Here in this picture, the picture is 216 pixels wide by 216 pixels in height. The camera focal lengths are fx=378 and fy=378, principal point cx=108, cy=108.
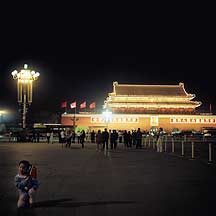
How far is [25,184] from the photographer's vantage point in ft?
23.3

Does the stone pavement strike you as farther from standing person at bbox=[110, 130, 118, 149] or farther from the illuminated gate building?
the illuminated gate building

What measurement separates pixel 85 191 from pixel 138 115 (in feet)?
203

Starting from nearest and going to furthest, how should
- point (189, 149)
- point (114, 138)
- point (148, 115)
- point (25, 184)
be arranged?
point (25, 184) < point (189, 149) < point (114, 138) < point (148, 115)

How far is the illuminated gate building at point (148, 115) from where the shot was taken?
229 feet

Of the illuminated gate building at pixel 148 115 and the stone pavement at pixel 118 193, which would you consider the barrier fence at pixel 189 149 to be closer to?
the stone pavement at pixel 118 193

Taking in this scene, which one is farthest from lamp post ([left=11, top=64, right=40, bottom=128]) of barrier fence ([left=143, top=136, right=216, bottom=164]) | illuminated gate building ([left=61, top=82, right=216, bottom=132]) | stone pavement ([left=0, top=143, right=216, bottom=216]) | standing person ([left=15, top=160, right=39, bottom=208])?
standing person ([left=15, top=160, right=39, bottom=208])

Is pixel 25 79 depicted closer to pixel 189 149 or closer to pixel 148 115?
pixel 189 149

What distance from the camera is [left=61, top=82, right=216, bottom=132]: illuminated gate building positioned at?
6988cm

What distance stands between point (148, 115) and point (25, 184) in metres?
64.7

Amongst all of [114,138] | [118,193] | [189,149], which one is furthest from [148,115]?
[118,193]

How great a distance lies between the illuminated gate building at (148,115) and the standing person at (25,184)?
61.1m

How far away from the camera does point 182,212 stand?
7023 millimetres

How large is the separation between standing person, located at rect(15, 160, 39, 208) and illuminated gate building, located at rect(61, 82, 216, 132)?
61.1 metres

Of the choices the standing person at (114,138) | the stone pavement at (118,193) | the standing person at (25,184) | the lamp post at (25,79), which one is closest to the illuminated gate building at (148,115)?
the lamp post at (25,79)
